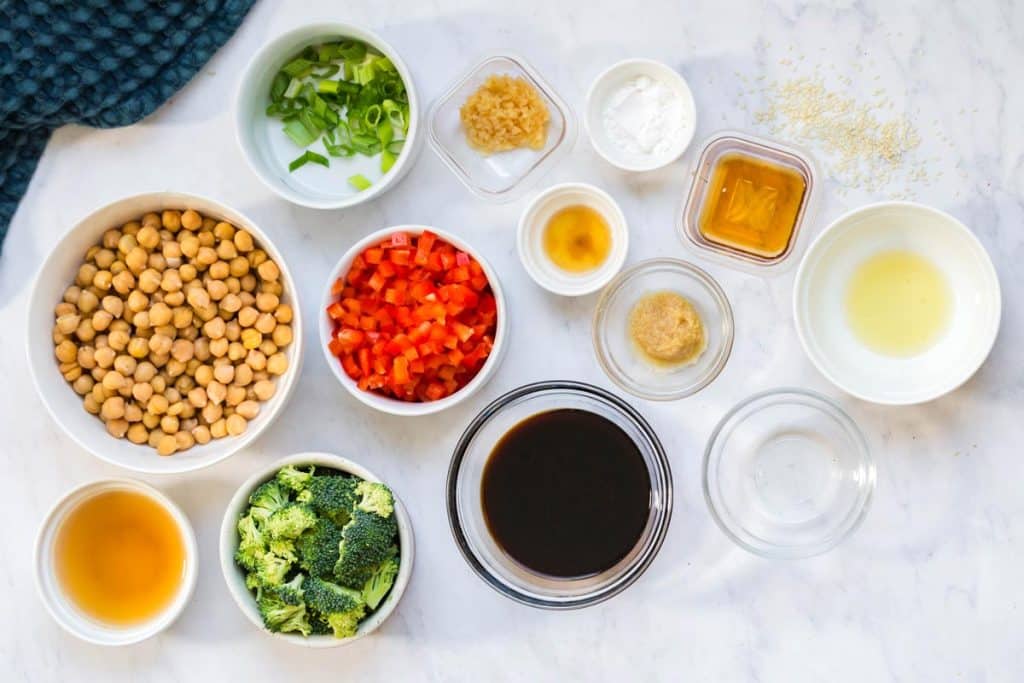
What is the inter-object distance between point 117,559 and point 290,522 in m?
0.50

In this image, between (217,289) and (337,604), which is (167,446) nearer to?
(217,289)

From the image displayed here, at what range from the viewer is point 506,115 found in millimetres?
2311

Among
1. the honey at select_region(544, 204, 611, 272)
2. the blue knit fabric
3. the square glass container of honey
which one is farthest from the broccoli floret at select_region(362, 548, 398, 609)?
the blue knit fabric

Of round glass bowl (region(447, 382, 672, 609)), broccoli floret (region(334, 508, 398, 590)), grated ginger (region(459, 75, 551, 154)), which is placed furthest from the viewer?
grated ginger (region(459, 75, 551, 154))

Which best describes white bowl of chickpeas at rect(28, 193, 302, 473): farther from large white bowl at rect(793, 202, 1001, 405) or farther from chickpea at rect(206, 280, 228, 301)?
large white bowl at rect(793, 202, 1001, 405)

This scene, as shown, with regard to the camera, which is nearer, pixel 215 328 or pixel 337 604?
pixel 337 604

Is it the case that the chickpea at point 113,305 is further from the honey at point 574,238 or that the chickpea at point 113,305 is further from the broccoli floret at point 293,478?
the honey at point 574,238

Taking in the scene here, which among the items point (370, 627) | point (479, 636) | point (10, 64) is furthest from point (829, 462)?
point (10, 64)

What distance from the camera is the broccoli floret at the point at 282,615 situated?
84.3 inches

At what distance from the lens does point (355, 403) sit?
7.73 feet

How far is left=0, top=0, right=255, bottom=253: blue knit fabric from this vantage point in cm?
222

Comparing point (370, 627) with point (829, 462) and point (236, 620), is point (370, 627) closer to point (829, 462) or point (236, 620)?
point (236, 620)

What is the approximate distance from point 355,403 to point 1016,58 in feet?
5.47

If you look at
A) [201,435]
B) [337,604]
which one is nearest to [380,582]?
[337,604]
